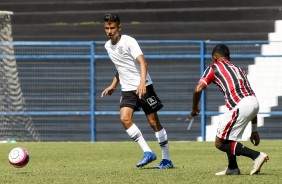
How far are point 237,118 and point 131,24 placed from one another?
12.4 meters

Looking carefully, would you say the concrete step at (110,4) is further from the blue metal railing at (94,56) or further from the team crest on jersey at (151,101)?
the team crest on jersey at (151,101)

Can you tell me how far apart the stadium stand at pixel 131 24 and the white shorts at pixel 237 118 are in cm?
960

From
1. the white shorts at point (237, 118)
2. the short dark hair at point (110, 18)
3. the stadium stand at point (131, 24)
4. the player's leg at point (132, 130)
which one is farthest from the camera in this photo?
the stadium stand at point (131, 24)

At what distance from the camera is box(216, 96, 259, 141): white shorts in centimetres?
912

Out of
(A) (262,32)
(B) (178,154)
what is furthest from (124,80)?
(A) (262,32)

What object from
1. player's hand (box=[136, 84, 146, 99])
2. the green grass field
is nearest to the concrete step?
the green grass field

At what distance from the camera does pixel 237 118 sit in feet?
29.9

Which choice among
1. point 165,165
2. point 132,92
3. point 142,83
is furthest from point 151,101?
point 165,165

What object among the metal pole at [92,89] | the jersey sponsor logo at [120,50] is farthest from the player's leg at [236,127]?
the metal pole at [92,89]

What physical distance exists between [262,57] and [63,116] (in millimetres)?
4159

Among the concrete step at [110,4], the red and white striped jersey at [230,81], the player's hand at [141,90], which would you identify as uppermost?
the red and white striped jersey at [230,81]

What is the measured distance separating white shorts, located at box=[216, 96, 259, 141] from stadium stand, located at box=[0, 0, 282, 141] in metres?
9.60

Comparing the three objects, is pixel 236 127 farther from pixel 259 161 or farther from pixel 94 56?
pixel 94 56

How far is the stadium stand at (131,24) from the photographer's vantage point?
19.1 meters
